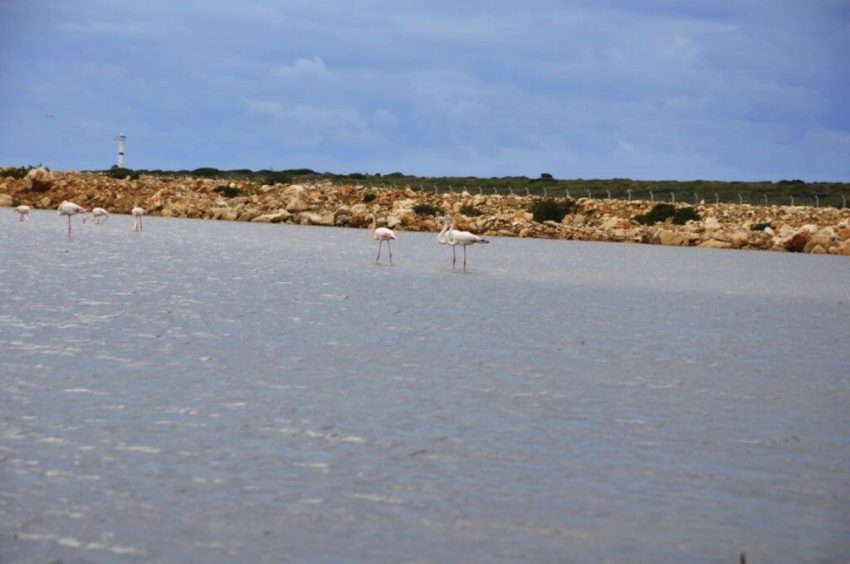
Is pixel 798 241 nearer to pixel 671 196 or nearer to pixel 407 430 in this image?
pixel 407 430

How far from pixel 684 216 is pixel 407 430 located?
59087 millimetres

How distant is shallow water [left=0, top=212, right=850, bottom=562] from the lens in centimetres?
661

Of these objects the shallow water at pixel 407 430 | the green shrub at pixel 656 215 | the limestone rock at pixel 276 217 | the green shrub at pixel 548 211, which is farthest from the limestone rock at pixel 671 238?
the shallow water at pixel 407 430

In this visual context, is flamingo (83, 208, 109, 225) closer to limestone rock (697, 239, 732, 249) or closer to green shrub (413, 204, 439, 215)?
green shrub (413, 204, 439, 215)

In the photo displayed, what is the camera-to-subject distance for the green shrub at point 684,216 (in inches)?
2590

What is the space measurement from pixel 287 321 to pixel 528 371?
4730mm

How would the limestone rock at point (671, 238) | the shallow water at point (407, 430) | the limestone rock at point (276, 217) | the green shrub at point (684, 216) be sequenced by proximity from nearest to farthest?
the shallow water at point (407, 430), the limestone rock at point (671, 238), the limestone rock at point (276, 217), the green shrub at point (684, 216)

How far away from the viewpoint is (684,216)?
6631cm

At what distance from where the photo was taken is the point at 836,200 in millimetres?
97438

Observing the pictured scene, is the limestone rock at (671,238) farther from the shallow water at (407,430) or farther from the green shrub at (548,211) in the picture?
the shallow water at (407,430)

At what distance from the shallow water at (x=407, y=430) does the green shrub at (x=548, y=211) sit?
43965mm

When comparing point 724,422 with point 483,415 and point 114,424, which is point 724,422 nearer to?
point 483,415

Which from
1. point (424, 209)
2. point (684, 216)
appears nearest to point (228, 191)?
point (424, 209)

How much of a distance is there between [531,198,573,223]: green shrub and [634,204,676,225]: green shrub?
4061mm
